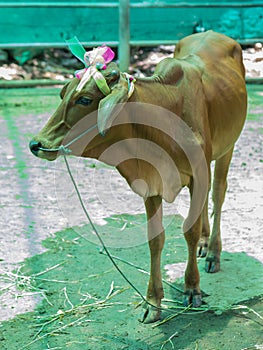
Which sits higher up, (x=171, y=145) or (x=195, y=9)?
(x=171, y=145)

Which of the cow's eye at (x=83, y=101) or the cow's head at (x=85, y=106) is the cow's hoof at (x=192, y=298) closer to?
the cow's head at (x=85, y=106)

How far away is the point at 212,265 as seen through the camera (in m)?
4.24

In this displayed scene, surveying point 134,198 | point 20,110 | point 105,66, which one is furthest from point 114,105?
point 20,110

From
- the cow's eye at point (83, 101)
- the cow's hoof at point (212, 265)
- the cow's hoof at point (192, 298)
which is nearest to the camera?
the cow's eye at point (83, 101)

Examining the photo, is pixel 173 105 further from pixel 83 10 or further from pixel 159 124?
pixel 83 10

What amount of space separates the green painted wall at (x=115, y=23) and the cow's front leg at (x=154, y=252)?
645 centimetres

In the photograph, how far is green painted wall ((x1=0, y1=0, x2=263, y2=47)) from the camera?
31.8ft

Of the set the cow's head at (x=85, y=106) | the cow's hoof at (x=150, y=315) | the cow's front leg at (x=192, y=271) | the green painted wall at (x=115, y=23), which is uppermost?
the cow's head at (x=85, y=106)

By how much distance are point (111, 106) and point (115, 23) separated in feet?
23.2

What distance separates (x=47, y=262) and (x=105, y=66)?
5.37ft

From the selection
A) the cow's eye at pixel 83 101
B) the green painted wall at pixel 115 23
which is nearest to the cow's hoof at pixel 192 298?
the cow's eye at pixel 83 101

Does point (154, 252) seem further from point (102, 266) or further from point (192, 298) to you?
point (102, 266)

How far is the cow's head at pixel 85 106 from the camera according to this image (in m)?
3.16

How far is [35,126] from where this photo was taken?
24.1 feet
